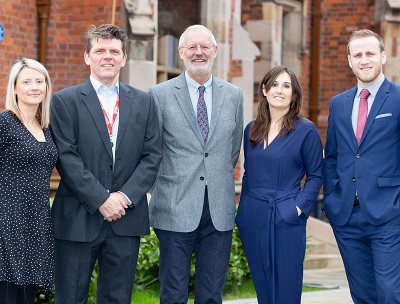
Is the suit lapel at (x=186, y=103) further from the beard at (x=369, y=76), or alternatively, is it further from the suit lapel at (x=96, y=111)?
the beard at (x=369, y=76)

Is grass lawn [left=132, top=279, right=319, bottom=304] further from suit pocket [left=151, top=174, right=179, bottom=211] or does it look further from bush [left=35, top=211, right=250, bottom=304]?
suit pocket [left=151, top=174, right=179, bottom=211]

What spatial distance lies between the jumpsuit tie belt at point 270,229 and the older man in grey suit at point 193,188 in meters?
0.24

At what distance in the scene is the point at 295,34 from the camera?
16.1 m

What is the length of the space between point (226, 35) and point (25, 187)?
24.2 ft

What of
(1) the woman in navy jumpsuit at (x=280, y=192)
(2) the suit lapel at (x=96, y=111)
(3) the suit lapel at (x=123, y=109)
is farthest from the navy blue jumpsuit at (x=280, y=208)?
(2) the suit lapel at (x=96, y=111)

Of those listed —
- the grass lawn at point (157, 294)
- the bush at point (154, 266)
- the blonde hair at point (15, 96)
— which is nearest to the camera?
the blonde hair at point (15, 96)

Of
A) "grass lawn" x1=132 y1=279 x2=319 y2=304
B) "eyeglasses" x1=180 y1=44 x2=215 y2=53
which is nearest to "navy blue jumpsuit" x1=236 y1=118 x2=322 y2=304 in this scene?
"eyeglasses" x1=180 y1=44 x2=215 y2=53

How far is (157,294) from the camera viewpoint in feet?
30.3

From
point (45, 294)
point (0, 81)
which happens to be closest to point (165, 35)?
point (0, 81)

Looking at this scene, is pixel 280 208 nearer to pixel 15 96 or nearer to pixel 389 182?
pixel 389 182

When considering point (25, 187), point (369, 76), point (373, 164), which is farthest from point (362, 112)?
point (25, 187)

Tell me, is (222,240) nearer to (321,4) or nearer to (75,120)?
(75,120)

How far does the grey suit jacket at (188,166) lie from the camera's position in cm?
657

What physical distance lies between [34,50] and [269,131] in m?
5.72
